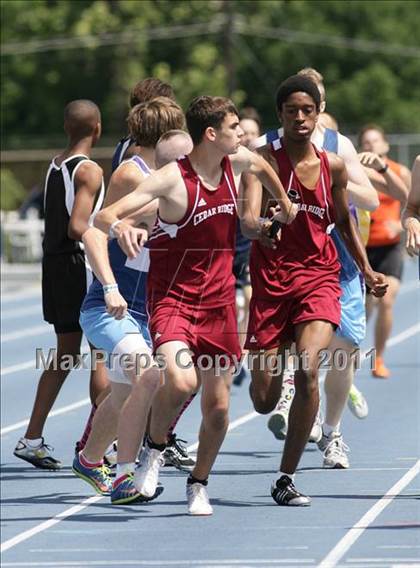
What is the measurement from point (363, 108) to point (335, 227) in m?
51.9

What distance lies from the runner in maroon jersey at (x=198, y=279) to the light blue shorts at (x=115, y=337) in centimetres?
26

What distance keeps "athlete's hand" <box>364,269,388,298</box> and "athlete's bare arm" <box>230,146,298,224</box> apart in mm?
623

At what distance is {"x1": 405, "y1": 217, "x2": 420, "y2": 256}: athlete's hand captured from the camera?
8.77 metres

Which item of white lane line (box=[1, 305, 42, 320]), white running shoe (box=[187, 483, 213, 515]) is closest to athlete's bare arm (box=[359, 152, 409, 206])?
white running shoe (box=[187, 483, 213, 515])

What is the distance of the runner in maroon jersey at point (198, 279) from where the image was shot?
27.3ft

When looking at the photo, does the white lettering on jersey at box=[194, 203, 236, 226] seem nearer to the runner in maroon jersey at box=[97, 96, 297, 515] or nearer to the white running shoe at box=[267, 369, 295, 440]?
the runner in maroon jersey at box=[97, 96, 297, 515]

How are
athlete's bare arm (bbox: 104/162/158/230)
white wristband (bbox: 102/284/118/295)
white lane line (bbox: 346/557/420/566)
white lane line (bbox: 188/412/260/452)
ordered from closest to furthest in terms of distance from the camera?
white lane line (bbox: 346/557/420/566), white wristband (bbox: 102/284/118/295), athlete's bare arm (bbox: 104/162/158/230), white lane line (bbox: 188/412/260/452)

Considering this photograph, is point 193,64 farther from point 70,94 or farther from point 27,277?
point 27,277

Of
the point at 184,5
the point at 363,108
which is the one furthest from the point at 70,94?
the point at 363,108

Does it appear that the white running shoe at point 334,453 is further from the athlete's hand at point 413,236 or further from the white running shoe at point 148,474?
the white running shoe at point 148,474

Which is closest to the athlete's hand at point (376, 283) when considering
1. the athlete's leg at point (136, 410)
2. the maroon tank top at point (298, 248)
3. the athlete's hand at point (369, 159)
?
the maroon tank top at point (298, 248)

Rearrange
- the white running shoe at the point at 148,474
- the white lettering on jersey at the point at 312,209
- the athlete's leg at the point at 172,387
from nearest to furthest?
the athlete's leg at the point at 172,387, the white running shoe at the point at 148,474, the white lettering on jersey at the point at 312,209

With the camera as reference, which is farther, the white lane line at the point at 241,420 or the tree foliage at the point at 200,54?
the tree foliage at the point at 200,54

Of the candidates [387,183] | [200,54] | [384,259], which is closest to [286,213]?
[387,183]
